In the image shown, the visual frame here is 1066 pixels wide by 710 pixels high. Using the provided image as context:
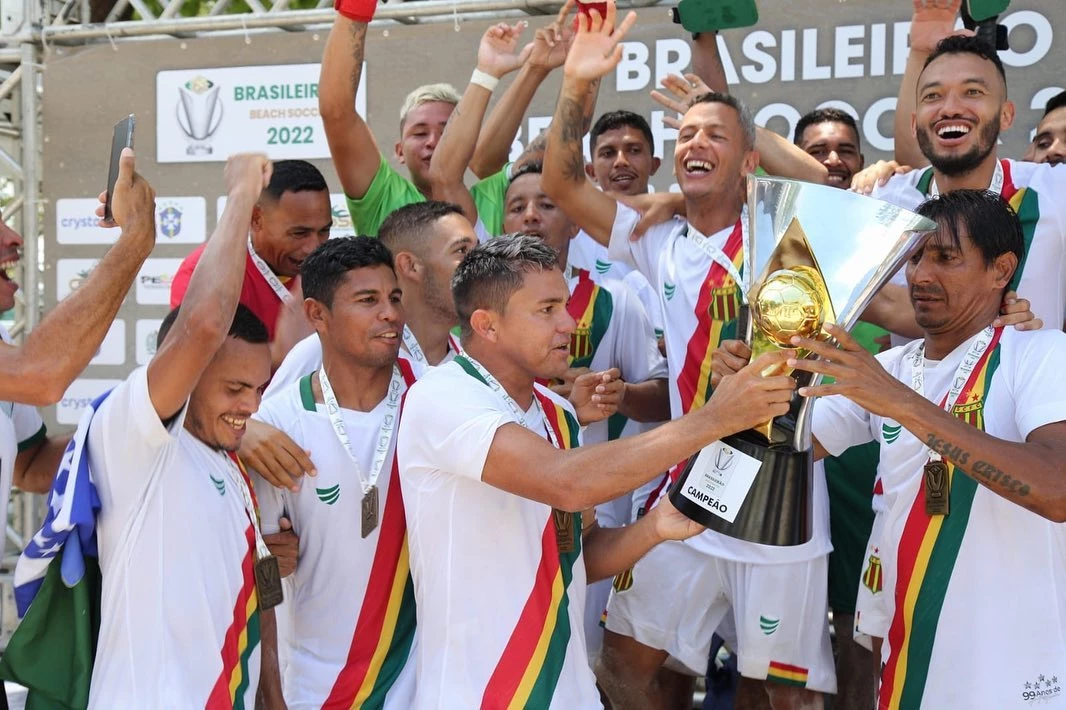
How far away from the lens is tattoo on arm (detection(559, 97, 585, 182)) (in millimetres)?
4117

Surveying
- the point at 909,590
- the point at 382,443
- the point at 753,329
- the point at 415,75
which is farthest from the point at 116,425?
the point at 415,75

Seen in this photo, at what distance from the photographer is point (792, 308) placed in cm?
256

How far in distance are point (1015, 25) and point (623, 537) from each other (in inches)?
152

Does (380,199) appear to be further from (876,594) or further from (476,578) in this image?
(876,594)

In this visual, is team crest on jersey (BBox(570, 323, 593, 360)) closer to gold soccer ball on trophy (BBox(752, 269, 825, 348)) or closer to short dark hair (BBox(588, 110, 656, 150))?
short dark hair (BBox(588, 110, 656, 150))

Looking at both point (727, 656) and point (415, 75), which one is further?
point (415, 75)

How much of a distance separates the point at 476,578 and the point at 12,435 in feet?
4.51

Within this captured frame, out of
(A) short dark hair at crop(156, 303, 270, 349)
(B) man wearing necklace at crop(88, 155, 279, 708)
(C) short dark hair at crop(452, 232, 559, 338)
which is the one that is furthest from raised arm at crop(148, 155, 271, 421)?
(C) short dark hair at crop(452, 232, 559, 338)

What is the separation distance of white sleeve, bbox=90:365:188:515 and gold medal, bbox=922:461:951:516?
1.88 m

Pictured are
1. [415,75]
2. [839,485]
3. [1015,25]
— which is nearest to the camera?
[839,485]

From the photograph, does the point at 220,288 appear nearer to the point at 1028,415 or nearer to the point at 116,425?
the point at 116,425

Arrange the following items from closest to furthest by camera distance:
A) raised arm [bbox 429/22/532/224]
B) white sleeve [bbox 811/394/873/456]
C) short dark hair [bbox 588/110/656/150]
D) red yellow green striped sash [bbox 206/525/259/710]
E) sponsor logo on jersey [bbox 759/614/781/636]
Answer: red yellow green striped sash [bbox 206/525/259/710] → white sleeve [bbox 811/394/873/456] → sponsor logo on jersey [bbox 759/614/781/636] → raised arm [bbox 429/22/532/224] → short dark hair [bbox 588/110/656/150]

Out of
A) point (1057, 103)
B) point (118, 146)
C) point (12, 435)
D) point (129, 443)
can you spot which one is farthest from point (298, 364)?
point (1057, 103)

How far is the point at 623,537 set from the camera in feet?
10.3
